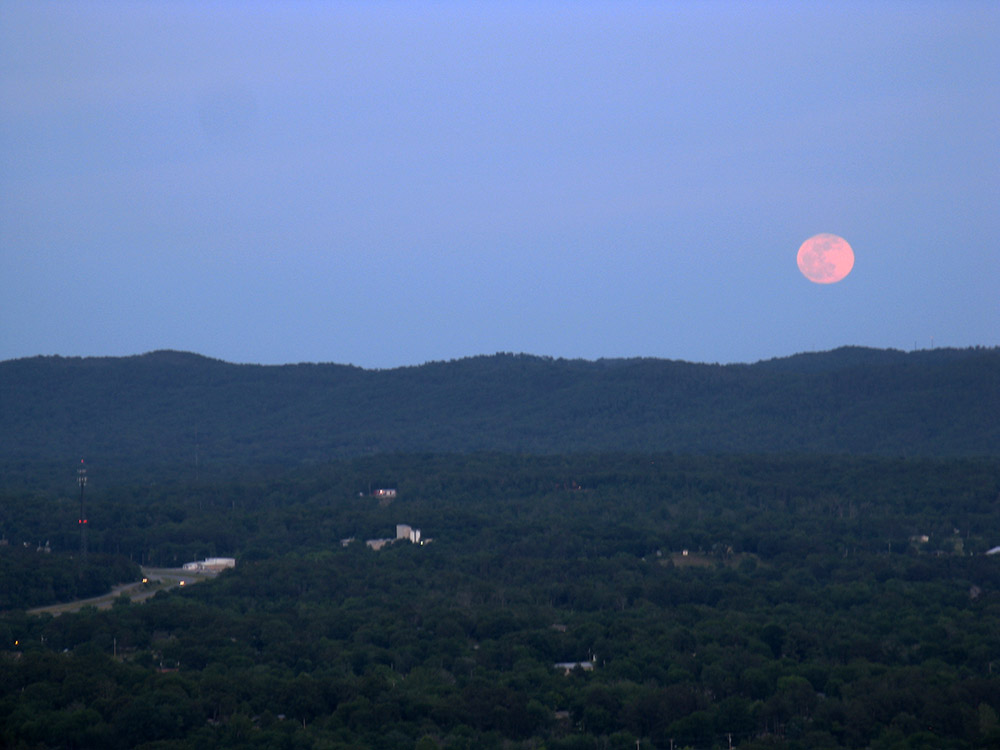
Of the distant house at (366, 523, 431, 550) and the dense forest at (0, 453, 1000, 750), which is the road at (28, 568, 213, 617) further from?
the distant house at (366, 523, 431, 550)

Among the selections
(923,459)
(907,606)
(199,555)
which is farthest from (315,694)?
(923,459)

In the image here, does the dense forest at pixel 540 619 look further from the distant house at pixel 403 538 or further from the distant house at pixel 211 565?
the distant house at pixel 211 565

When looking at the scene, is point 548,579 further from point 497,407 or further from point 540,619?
point 497,407

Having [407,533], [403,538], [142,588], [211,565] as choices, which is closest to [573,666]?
[142,588]

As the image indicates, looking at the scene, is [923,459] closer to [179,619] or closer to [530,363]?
[179,619]

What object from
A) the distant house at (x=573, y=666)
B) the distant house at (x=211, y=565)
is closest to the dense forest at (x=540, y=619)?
the distant house at (x=573, y=666)

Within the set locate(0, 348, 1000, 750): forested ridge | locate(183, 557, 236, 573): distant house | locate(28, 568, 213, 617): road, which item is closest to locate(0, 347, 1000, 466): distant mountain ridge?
locate(0, 348, 1000, 750): forested ridge
